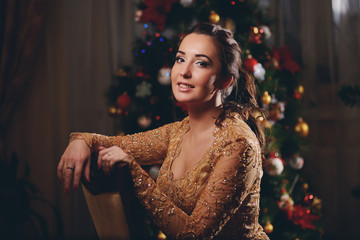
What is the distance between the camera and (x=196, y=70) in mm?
1521

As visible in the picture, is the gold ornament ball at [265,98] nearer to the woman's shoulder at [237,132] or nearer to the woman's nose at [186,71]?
the woman's shoulder at [237,132]

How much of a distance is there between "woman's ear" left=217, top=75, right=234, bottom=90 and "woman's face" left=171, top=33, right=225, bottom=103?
48 mm

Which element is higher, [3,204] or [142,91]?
[142,91]

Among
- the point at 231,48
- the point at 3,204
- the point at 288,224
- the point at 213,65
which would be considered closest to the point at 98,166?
the point at 213,65

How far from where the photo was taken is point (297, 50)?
3.66 meters

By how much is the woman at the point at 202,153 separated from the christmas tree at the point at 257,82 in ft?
2.34

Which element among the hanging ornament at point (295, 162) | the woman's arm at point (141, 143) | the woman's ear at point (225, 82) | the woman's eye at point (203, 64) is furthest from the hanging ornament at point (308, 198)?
the woman's eye at point (203, 64)

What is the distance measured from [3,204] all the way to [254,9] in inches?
84.2

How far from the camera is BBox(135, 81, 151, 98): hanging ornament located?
8.64 feet

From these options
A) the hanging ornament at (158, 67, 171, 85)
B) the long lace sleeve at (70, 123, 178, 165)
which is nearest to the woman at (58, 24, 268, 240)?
the long lace sleeve at (70, 123, 178, 165)

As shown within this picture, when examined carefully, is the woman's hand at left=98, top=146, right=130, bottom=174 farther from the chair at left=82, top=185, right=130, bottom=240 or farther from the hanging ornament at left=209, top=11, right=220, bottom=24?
the hanging ornament at left=209, top=11, right=220, bottom=24

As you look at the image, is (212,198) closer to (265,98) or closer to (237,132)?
(237,132)

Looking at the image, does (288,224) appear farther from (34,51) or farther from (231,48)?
(34,51)

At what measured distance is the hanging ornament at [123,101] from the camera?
2693mm
